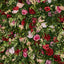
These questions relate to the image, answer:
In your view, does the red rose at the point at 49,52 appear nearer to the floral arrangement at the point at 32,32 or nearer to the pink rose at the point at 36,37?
the floral arrangement at the point at 32,32

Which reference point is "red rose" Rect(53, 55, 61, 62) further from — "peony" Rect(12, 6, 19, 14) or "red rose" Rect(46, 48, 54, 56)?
"peony" Rect(12, 6, 19, 14)

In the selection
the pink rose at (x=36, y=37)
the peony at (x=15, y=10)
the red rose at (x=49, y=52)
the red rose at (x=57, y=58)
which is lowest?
the red rose at (x=57, y=58)

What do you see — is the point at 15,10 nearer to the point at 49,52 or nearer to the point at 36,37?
the point at 36,37

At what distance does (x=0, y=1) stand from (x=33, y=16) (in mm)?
526

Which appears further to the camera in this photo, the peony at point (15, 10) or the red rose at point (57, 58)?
the peony at point (15, 10)

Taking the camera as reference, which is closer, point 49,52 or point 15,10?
point 49,52

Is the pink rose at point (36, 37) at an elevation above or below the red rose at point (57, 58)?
above

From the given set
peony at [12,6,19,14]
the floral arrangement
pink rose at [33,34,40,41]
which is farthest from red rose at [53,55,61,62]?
peony at [12,6,19,14]

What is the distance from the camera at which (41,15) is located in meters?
2.20

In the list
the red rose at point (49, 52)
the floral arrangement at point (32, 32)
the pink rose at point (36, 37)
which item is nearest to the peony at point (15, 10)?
the floral arrangement at point (32, 32)

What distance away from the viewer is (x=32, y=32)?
2.17 metres

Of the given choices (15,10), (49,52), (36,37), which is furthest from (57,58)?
(15,10)

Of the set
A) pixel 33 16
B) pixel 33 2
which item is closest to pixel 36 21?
pixel 33 16

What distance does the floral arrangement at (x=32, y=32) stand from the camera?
2.12 meters
